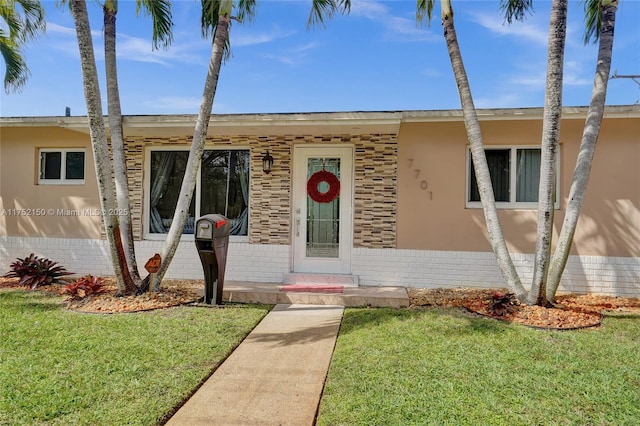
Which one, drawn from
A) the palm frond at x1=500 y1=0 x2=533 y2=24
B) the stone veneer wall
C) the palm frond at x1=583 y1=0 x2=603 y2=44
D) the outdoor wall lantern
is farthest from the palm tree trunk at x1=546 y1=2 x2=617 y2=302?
the outdoor wall lantern

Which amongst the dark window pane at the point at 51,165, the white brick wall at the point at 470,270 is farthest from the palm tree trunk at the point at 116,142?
the white brick wall at the point at 470,270

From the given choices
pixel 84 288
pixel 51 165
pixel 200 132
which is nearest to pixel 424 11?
pixel 200 132

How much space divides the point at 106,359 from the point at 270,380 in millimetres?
1692

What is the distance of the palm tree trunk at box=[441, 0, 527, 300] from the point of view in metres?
5.54

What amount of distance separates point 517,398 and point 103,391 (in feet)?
11.1

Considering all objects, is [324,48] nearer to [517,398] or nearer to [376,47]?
[376,47]

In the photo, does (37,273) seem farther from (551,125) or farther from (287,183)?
(551,125)

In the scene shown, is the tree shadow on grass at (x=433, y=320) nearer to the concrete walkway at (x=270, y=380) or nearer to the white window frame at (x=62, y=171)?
the concrete walkway at (x=270, y=380)

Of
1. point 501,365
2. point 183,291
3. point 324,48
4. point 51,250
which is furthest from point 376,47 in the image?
point 51,250

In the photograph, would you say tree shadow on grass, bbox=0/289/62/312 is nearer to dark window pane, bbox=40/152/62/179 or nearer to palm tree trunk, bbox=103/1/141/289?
palm tree trunk, bbox=103/1/141/289

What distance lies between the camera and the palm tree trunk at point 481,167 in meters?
5.54

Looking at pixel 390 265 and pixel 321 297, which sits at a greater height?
pixel 390 265

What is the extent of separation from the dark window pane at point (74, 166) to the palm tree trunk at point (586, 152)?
942 cm

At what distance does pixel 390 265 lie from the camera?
751 cm
